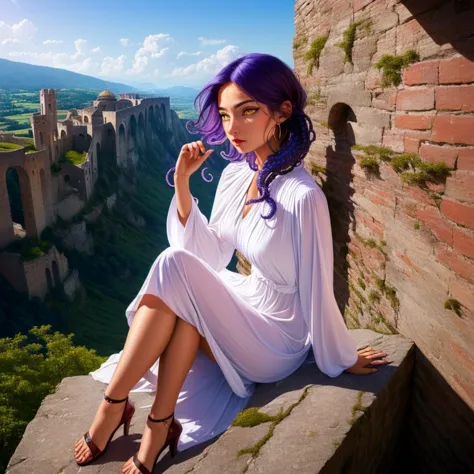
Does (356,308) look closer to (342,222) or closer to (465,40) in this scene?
(342,222)

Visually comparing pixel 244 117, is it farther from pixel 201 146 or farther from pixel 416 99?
pixel 416 99

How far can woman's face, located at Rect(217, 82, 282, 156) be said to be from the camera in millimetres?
3203

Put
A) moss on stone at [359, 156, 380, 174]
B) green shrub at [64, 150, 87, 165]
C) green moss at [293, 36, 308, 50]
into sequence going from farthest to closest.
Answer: green shrub at [64, 150, 87, 165] < green moss at [293, 36, 308, 50] < moss on stone at [359, 156, 380, 174]

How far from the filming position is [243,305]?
306cm

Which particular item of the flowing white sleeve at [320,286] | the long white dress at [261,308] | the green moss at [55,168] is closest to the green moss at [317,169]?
the long white dress at [261,308]

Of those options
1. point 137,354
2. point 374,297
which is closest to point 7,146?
point 374,297

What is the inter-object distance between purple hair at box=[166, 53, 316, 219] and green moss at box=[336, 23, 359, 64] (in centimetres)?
140

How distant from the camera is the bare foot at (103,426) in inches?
113

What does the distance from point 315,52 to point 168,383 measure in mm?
4264

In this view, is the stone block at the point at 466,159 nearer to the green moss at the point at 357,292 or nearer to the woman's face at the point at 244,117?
the woman's face at the point at 244,117

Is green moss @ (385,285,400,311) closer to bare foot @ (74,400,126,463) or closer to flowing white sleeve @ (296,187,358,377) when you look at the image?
flowing white sleeve @ (296,187,358,377)

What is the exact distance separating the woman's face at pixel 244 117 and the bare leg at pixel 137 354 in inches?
54.4

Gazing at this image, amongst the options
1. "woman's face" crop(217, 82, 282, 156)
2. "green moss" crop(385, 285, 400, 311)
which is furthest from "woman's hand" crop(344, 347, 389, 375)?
"woman's face" crop(217, 82, 282, 156)

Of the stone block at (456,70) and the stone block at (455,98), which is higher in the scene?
the stone block at (456,70)
